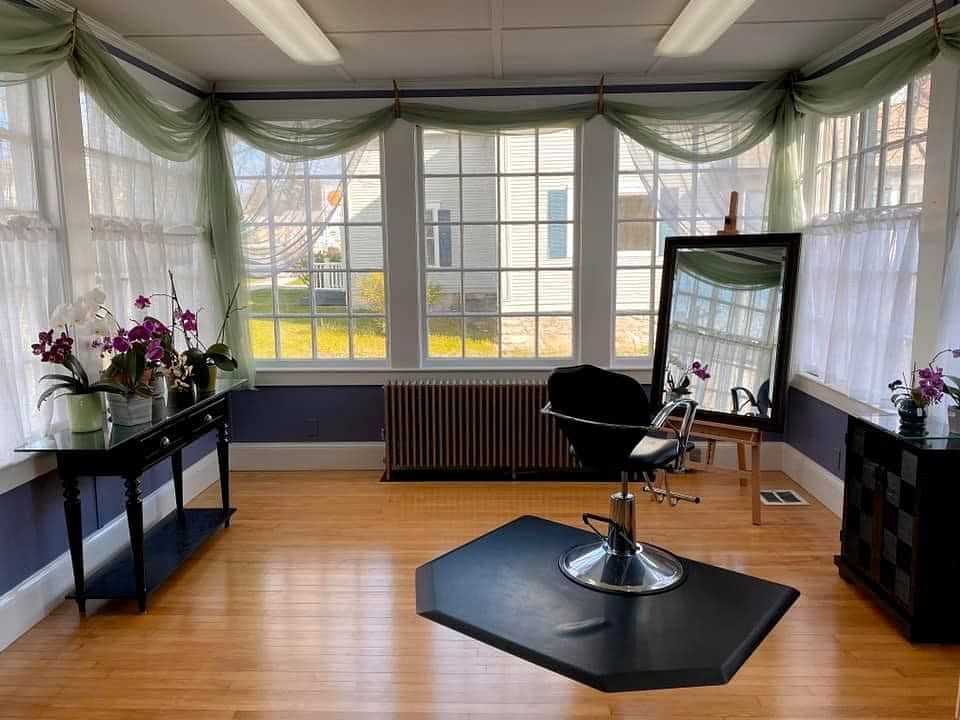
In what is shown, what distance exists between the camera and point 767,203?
4.39m

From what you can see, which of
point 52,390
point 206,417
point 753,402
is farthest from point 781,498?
point 52,390

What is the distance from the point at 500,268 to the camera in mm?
4703

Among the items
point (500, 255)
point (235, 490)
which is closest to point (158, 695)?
point (235, 490)

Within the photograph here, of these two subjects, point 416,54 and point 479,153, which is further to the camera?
point 479,153

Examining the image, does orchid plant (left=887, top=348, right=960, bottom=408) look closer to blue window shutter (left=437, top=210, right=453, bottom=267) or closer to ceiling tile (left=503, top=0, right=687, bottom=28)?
ceiling tile (left=503, top=0, right=687, bottom=28)

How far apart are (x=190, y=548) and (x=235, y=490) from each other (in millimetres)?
1118

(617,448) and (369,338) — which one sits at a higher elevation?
(369,338)

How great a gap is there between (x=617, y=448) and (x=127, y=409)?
6.78ft

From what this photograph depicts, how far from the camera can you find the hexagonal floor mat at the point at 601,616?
2.38m

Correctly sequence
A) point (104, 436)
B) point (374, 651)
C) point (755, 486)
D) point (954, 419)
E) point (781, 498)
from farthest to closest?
1. point (781, 498)
2. point (755, 486)
3. point (104, 436)
4. point (954, 419)
5. point (374, 651)

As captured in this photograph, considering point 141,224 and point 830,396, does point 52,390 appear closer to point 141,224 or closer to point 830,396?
point 141,224

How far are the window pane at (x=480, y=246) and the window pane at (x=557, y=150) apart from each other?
55 cm

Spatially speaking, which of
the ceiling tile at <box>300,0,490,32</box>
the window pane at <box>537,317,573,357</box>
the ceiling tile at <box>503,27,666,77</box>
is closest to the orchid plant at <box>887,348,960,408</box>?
the ceiling tile at <box>503,27,666,77</box>

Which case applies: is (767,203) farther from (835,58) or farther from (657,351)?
(657,351)
